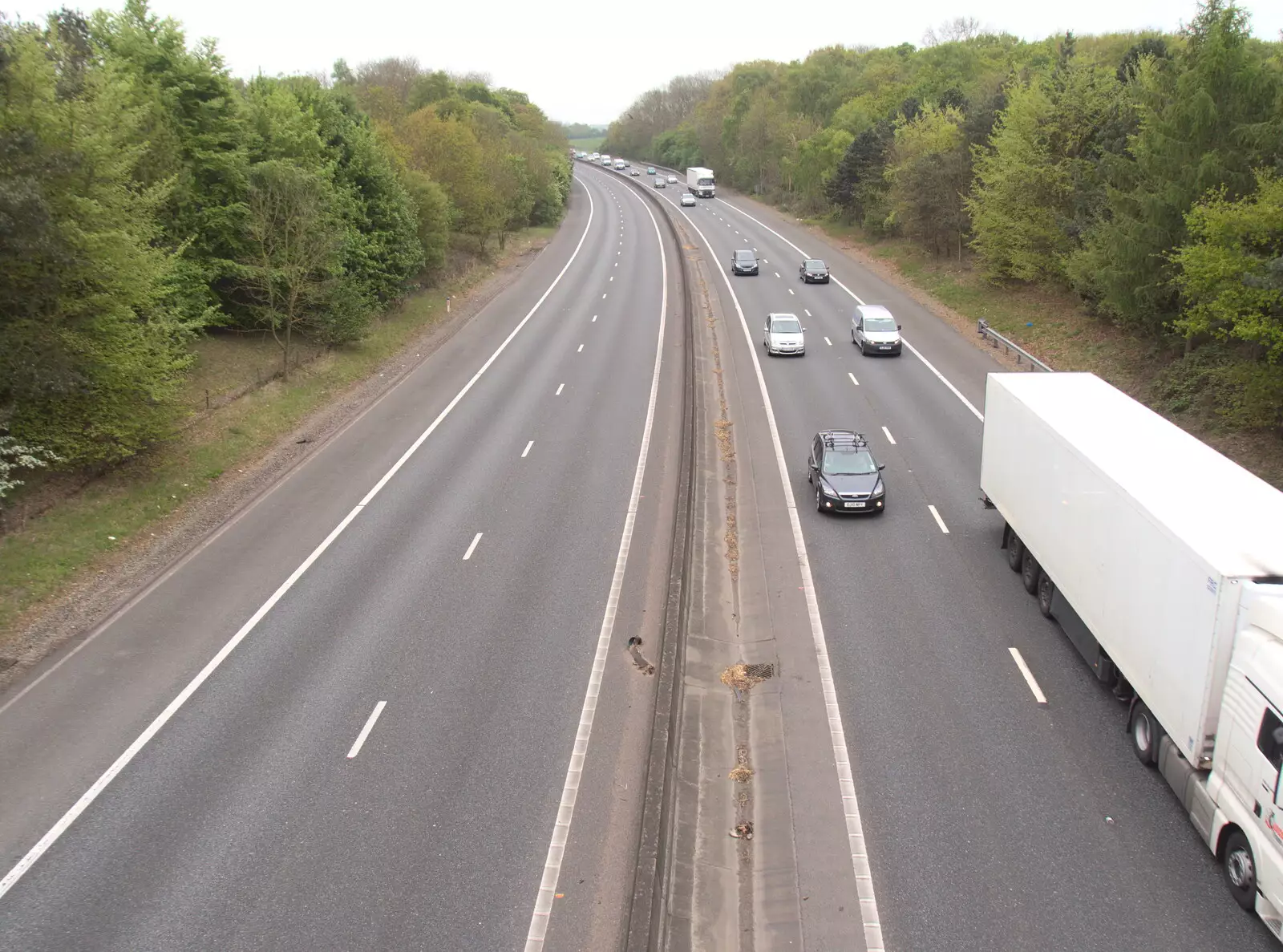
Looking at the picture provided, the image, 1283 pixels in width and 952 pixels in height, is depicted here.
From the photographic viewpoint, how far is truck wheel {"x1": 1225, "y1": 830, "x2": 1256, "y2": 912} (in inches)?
408

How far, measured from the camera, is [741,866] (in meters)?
11.7

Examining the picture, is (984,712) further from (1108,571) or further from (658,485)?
(658,485)

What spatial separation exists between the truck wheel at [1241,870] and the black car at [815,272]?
46.9m

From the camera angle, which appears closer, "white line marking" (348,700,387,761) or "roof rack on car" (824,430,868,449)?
"white line marking" (348,700,387,761)

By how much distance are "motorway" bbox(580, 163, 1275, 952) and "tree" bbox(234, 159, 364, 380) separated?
63.3 ft

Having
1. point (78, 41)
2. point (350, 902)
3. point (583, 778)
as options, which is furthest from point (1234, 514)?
point (78, 41)

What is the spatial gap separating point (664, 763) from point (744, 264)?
4905 centimetres

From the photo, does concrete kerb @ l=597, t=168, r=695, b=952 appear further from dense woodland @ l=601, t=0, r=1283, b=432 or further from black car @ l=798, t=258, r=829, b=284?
black car @ l=798, t=258, r=829, b=284

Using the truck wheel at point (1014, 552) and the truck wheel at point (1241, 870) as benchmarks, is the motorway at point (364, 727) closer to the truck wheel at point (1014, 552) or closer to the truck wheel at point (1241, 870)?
the truck wheel at point (1241, 870)

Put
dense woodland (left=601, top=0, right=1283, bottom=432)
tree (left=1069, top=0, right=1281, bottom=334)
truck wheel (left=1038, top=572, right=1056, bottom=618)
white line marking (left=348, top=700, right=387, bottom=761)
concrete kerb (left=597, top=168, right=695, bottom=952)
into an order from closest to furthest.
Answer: concrete kerb (left=597, top=168, right=695, bottom=952) → white line marking (left=348, top=700, right=387, bottom=761) → truck wheel (left=1038, top=572, right=1056, bottom=618) → dense woodland (left=601, top=0, right=1283, bottom=432) → tree (left=1069, top=0, right=1281, bottom=334)

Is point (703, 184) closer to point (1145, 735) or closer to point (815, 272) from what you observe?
point (815, 272)

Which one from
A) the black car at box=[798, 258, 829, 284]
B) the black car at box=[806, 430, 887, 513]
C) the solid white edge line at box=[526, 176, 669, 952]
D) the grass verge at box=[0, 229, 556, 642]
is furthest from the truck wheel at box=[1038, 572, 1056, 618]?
the black car at box=[798, 258, 829, 284]

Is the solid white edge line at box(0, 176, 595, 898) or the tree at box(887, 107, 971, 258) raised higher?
the tree at box(887, 107, 971, 258)

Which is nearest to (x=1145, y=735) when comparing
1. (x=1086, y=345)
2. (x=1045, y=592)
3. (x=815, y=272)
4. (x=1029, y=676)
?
(x=1029, y=676)
